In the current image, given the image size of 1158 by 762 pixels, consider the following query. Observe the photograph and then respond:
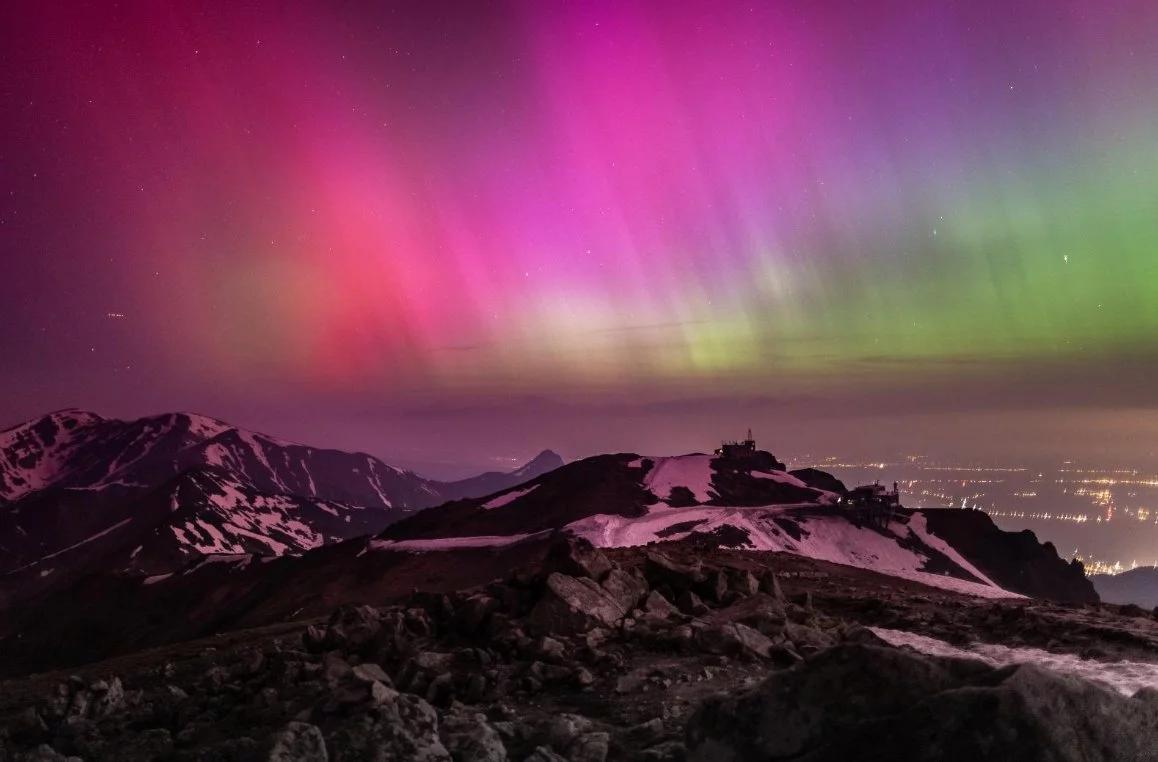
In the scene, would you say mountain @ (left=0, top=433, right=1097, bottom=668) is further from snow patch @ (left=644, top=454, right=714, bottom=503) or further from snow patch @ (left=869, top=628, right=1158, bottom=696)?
snow patch @ (left=869, top=628, right=1158, bottom=696)

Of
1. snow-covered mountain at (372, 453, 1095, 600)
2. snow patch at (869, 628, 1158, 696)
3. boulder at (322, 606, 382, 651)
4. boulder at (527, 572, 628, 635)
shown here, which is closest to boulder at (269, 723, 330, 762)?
boulder at (322, 606, 382, 651)

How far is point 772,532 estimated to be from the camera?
96.7 m

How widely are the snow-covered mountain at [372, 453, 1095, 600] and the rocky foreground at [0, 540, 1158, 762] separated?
57.5 meters

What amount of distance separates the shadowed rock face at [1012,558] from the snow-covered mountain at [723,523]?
230 millimetres

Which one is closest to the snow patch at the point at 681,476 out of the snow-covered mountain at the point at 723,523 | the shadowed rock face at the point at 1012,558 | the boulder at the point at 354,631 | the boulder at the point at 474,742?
the snow-covered mountain at the point at 723,523

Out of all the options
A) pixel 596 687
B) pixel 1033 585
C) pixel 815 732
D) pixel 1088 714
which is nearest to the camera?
pixel 1088 714

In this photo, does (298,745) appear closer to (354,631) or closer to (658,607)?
(354,631)

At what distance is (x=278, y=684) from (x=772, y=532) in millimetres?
88285

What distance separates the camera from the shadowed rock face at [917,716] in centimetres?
813

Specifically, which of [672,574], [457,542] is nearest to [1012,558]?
[457,542]

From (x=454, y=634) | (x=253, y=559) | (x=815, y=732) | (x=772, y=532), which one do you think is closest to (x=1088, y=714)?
(x=815, y=732)

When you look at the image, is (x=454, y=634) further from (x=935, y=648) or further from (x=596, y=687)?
(x=935, y=648)

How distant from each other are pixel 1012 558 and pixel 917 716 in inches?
5523

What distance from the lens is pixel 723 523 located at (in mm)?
94625
